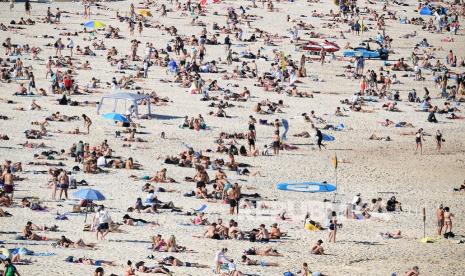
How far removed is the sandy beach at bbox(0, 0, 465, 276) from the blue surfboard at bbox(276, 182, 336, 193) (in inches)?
10.8

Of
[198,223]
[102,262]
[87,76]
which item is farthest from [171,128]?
[102,262]

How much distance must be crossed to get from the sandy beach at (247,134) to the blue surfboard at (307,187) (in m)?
0.27

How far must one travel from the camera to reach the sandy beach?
94.8ft

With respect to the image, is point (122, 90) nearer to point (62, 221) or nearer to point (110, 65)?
point (110, 65)

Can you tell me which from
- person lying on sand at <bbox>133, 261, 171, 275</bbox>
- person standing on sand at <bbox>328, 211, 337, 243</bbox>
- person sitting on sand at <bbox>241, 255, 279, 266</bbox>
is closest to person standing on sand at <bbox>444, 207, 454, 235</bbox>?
person standing on sand at <bbox>328, 211, 337, 243</bbox>

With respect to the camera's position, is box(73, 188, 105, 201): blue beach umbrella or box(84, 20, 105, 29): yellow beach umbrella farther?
box(84, 20, 105, 29): yellow beach umbrella

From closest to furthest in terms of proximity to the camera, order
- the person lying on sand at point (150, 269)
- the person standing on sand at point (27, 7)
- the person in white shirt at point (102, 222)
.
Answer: the person lying on sand at point (150, 269)
the person in white shirt at point (102, 222)
the person standing on sand at point (27, 7)

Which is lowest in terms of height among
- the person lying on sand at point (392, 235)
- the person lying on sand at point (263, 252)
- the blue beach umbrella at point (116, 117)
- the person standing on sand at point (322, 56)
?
the person lying on sand at point (392, 235)

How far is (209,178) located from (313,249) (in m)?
7.19

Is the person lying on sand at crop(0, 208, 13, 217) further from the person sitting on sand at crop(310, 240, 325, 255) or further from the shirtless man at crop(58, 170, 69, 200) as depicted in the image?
the person sitting on sand at crop(310, 240, 325, 255)

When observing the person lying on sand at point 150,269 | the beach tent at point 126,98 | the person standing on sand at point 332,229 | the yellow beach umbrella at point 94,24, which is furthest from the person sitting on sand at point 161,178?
the yellow beach umbrella at point 94,24

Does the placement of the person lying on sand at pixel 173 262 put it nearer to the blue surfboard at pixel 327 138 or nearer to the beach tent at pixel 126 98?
the blue surfboard at pixel 327 138

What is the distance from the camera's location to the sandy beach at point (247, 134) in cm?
2891

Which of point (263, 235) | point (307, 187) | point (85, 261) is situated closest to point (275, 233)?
point (263, 235)
